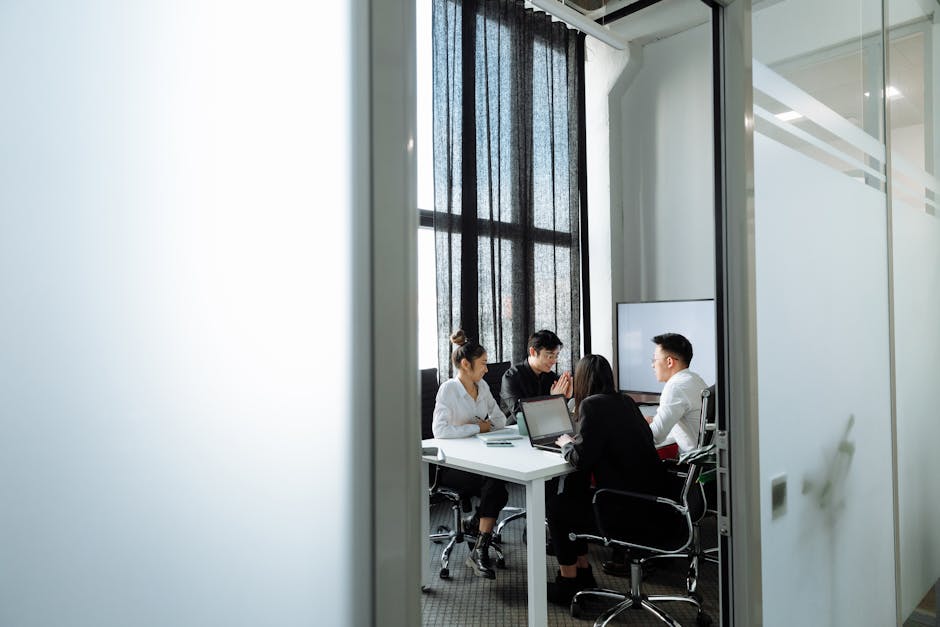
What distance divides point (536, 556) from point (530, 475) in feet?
1.11

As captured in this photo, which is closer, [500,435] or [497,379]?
[500,435]

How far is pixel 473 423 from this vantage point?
12.3 feet

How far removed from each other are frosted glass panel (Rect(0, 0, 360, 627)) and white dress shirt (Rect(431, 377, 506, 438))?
2.76 meters

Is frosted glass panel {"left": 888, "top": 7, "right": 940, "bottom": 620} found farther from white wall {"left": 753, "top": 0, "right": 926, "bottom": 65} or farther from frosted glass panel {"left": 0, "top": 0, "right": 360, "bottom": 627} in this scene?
frosted glass panel {"left": 0, "top": 0, "right": 360, "bottom": 627}

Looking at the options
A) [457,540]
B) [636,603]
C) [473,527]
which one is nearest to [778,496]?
[636,603]

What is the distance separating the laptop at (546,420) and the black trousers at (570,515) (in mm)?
222

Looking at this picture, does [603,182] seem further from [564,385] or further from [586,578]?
[586,578]

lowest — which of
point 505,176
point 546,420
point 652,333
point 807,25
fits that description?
point 546,420

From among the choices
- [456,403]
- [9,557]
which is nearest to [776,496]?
[9,557]

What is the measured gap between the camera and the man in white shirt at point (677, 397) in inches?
130

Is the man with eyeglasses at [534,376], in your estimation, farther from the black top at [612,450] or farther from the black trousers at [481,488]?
the black top at [612,450]

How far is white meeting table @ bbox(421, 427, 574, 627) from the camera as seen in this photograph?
266cm

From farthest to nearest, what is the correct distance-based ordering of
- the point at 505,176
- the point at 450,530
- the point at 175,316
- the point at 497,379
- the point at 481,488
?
the point at 505,176 < the point at 497,379 < the point at 450,530 < the point at 481,488 < the point at 175,316

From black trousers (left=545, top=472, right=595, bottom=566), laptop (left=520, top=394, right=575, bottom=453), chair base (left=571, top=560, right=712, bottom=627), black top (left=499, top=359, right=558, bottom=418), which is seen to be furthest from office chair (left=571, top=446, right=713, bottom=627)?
black top (left=499, top=359, right=558, bottom=418)
